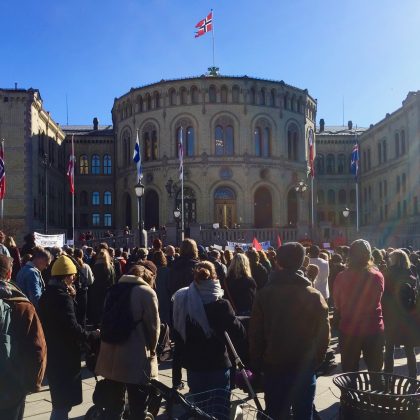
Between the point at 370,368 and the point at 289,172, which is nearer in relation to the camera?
the point at 370,368

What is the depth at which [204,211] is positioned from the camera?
4572 cm

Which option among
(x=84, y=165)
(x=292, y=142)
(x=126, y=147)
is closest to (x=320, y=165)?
(x=292, y=142)

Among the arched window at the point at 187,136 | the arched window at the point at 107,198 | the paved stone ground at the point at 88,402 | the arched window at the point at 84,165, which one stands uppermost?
the arched window at the point at 187,136

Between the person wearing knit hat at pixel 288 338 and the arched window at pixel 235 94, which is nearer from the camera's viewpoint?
the person wearing knit hat at pixel 288 338

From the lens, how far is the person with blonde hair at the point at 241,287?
8.66m

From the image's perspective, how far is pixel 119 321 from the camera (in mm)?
5504

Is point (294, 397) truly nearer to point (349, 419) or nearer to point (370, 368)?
point (349, 419)

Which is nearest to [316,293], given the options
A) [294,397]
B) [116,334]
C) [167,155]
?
[294,397]

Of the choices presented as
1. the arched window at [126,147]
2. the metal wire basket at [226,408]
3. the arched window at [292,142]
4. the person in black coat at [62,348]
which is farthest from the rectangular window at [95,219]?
the metal wire basket at [226,408]

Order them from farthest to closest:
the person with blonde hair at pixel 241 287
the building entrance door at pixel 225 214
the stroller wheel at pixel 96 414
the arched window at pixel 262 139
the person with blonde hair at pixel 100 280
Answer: the arched window at pixel 262 139
the building entrance door at pixel 225 214
the person with blonde hair at pixel 100 280
the person with blonde hair at pixel 241 287
the stroller wheel at pixel 96 414

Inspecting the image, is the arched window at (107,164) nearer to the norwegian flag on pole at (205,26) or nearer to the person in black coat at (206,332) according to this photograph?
the norwegian flag on pole at (205,26)

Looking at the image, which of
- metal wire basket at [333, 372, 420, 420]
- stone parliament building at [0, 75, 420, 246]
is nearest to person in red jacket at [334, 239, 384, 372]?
metal wire basket at [333, 372, 420, 420]

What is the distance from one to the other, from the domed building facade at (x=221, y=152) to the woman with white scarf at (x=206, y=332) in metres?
38.9

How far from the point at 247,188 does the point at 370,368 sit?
3950 centimetres
